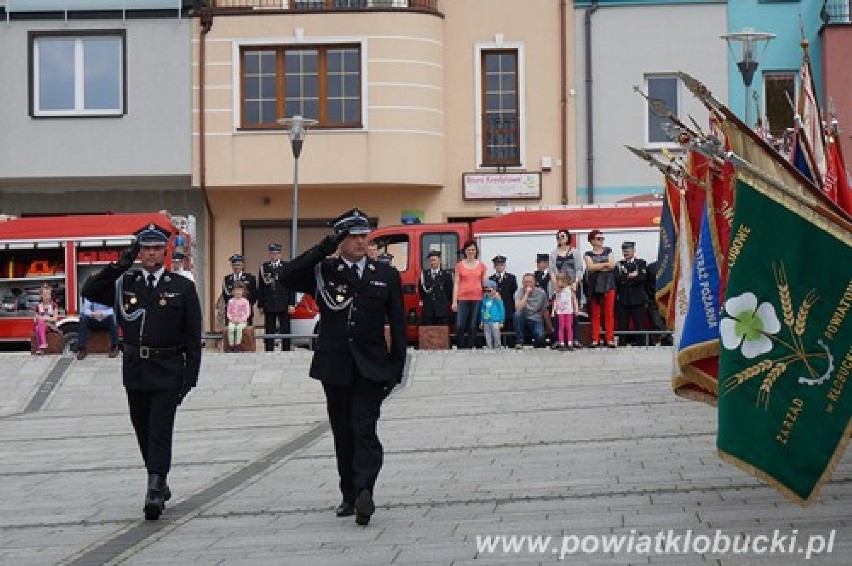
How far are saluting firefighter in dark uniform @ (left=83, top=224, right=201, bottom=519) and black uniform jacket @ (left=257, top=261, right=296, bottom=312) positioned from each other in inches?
592

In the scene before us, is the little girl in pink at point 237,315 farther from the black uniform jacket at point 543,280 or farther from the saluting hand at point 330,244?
the saluting hand at point 330,244

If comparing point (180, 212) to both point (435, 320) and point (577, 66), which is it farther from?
point (435, 320)

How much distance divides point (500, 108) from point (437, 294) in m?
11.1

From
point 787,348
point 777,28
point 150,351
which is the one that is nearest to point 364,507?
point 150,351

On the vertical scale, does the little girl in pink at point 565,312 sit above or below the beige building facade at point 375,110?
below

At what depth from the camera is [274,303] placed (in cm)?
2878

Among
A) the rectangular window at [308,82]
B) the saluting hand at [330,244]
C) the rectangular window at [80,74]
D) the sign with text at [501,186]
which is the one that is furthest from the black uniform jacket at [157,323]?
the rectangular window at [80,74]

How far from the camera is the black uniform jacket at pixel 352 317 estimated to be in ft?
40.8

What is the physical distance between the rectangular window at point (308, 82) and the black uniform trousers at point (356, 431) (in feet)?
84.2

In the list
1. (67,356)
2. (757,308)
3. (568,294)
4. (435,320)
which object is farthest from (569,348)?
(757,308)

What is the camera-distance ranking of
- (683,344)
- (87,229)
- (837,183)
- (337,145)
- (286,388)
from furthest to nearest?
(337,145) → (87,229) → (286,388) → (837,183) → (683,344)

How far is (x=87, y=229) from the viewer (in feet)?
106

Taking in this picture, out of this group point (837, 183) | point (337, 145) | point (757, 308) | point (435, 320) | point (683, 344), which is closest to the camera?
point (757, 308)

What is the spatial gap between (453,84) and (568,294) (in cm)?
1294
